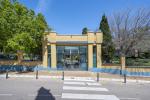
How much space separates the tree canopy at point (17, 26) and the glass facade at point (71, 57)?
4.48m

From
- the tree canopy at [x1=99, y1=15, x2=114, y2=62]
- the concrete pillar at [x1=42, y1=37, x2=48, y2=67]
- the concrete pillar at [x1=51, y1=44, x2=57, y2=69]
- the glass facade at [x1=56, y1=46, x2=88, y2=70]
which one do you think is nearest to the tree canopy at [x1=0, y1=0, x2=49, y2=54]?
the concrete pillar at [x1=42, y1=37, x2=48, y2=67]

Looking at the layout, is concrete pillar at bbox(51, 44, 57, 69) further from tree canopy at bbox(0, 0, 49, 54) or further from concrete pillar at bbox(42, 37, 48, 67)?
tree canopy at bbox(0, 0, 49, 54)

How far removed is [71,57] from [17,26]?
29.0ft

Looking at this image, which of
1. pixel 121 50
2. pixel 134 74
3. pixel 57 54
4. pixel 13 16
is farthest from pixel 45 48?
pixel 121 50

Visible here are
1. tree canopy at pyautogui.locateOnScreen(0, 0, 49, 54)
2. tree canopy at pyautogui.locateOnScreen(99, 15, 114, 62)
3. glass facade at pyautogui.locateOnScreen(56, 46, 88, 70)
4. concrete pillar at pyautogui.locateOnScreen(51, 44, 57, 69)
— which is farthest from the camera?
tree canopy at pyautogui.locateOnScreen(99, 15, 114, 62)

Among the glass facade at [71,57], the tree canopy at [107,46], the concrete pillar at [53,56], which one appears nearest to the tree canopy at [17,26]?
the concrete pillar at [53,56]

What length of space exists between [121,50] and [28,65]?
55.8ft

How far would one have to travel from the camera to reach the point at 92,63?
32.3 metres

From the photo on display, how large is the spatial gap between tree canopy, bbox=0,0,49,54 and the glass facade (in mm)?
4478

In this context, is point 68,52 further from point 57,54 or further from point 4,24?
point 4,24

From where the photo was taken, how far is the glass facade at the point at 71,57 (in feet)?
107

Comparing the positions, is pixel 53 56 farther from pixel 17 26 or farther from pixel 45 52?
pixel 17 26

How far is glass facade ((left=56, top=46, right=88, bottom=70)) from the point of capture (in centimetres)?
3269

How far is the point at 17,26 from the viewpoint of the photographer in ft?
88.2
